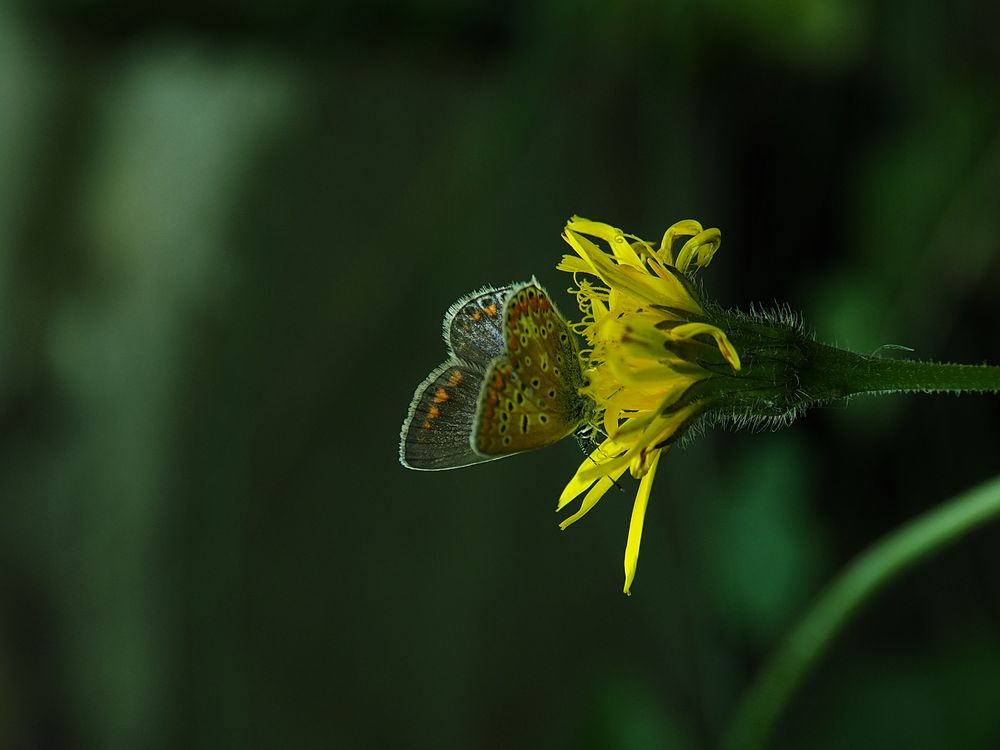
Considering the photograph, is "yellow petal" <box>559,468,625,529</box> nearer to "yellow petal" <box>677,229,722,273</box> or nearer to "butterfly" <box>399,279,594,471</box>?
"butterfly" <box>399,279,594,471</box>

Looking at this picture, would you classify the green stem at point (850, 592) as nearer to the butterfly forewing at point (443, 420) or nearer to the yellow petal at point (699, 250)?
the yellow petal at point (699, 250)

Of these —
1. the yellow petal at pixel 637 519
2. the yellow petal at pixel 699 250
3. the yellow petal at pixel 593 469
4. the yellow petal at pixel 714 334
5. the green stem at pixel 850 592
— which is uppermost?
the yellow petal at pixel 699 250

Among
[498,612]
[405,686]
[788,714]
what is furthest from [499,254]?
[788,714]

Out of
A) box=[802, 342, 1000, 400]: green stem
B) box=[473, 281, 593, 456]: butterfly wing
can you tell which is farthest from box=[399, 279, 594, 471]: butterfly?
box=[802, 342, 1000, 400]: green stem

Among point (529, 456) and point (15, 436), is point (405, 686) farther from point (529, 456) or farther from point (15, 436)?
point (15, 436)

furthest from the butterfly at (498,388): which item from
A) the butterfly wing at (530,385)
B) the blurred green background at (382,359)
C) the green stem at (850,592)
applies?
the blurred green background at (382,359)

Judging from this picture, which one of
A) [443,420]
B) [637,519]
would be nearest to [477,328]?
[443,420]

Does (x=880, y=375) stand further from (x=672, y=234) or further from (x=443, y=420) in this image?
(x=443, y=420)
